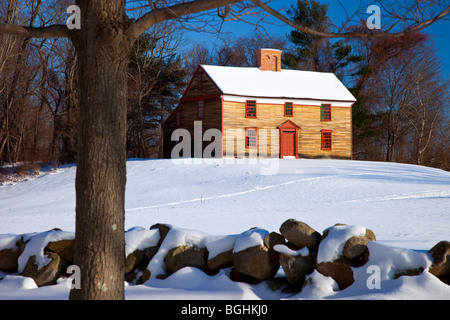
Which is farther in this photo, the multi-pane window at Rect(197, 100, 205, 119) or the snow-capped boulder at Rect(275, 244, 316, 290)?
the multi-pane window at Rect(197, 100, 205, 119)

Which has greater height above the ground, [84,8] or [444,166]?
[84,8]

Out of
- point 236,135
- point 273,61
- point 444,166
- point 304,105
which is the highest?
point 273,61

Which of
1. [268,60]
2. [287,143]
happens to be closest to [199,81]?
[268,60]

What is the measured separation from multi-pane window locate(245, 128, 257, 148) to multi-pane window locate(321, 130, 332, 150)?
19.8 ft

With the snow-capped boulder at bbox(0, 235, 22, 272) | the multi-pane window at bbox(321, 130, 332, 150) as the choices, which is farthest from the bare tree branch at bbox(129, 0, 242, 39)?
the multi-pane window at bbox(321, 130, 332, 150)

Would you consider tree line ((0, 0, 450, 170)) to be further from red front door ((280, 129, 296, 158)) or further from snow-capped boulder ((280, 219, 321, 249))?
snow-capped boulder ((280, 219, 321, 249))

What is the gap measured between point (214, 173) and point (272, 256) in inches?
748

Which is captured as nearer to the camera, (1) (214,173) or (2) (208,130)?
(1) (214,173)

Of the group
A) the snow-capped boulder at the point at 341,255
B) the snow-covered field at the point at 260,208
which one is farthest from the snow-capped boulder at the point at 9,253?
the snow-capped boulder at the point at 341,255

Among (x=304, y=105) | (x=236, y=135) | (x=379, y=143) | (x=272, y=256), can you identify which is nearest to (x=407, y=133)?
(x=379, y=143)

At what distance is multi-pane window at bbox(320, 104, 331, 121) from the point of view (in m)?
35.1

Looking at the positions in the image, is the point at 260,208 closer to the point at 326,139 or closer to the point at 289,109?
the point at 289,109

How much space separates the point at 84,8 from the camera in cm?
434
